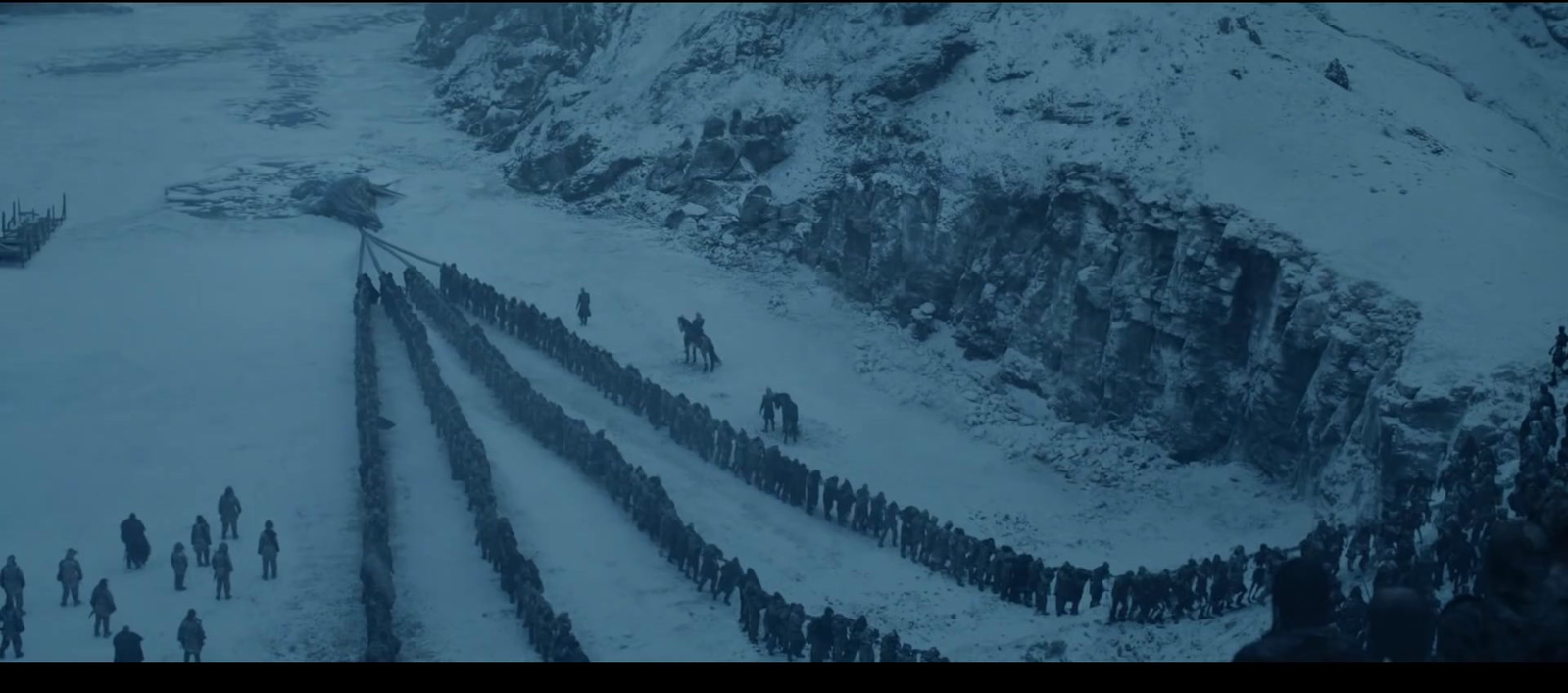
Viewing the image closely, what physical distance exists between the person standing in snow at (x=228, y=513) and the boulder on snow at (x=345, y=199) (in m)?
18.5

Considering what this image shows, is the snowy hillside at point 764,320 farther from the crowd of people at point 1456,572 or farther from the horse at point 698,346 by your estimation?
the crowd of people at point 1456,572

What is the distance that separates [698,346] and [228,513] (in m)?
11.5

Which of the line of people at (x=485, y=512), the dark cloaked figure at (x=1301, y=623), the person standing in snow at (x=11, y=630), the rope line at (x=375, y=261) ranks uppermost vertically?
the dark cloaked figure at (x=1301, y=623)

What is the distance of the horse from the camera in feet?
99.2

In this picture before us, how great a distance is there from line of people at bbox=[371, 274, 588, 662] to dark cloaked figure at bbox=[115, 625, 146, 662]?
15.2ft

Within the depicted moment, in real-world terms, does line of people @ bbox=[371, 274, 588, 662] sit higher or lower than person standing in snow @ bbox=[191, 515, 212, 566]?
higher

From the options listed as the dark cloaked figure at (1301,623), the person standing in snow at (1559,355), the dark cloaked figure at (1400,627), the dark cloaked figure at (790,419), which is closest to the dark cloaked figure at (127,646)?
the dark cloaked figure at (1301,623)

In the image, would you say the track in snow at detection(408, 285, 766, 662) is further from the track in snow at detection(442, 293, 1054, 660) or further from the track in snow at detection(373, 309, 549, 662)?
the track in snow at detection(442, 293, 1054, 660)

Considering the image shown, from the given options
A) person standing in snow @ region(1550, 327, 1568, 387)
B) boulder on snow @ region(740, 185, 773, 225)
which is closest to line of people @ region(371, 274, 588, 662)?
boulder on snow @ region(740, 185, 773, 225)

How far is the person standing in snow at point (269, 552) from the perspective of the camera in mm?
20109

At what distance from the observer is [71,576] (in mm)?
19016

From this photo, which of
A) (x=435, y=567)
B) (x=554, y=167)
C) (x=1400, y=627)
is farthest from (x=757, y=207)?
(x=1400, y=627)

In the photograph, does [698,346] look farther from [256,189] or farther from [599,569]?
[256,189]
